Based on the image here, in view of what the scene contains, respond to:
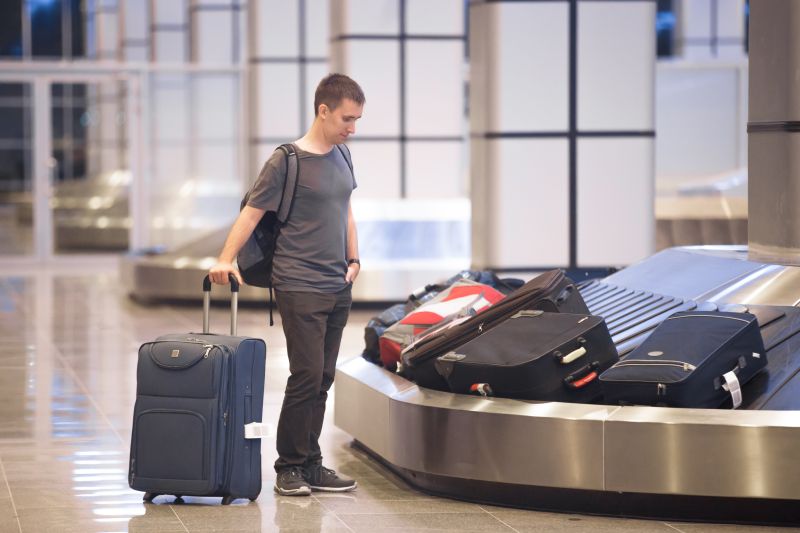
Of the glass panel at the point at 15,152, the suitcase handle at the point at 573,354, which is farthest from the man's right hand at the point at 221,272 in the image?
the glass panel at the point at 15,152

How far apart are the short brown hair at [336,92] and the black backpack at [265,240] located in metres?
0.22

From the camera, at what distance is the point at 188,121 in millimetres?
22141

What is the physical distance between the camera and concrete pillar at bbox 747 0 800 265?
6.09m

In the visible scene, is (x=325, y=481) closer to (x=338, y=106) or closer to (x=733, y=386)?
(x=338, y=106)

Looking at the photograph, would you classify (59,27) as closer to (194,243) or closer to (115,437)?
(194,243)

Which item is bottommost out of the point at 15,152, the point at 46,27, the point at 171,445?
the point at 171,445

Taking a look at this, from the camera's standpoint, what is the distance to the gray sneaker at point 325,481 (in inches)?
217

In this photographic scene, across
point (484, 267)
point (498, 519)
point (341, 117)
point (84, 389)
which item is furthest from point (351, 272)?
point (484, 267)

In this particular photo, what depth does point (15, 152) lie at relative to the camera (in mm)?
44250

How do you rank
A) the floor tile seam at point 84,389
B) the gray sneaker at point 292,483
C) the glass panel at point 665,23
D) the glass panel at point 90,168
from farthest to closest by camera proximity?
the glass panel at point 665,23 < the glass panel at point 90,168 < the floor tile seam at point 84,389 < the gray sneaker at point 292,483

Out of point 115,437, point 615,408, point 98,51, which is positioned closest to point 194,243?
point 115,437

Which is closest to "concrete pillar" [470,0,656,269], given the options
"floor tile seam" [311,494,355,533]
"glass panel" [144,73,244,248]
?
"floor tile seam" [311,494,355,533]

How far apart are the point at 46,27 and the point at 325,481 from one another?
39.0 meters

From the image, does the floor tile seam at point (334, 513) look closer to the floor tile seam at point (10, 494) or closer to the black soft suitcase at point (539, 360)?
the black soft suitcase at point (539, 360)
